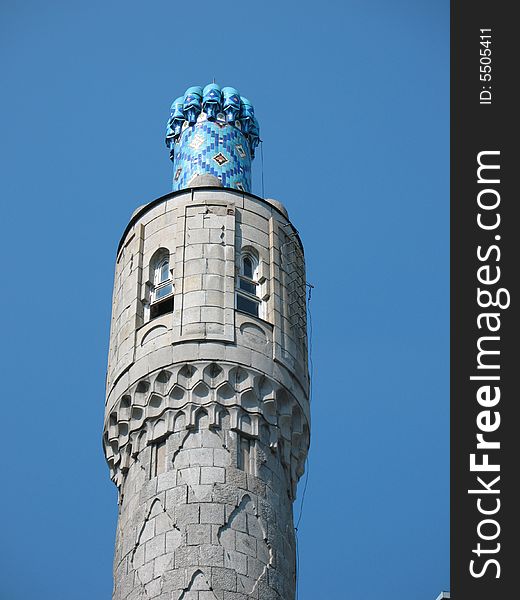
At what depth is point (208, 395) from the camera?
30531 mm

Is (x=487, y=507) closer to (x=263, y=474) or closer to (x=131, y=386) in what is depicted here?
(x=263, y=474)

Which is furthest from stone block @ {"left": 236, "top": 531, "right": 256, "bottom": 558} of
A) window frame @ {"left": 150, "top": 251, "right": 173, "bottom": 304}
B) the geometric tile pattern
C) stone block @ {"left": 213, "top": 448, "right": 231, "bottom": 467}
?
the geometric tile pattern

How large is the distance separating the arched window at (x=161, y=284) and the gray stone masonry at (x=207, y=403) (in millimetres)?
66

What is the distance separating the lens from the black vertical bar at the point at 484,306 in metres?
24.2

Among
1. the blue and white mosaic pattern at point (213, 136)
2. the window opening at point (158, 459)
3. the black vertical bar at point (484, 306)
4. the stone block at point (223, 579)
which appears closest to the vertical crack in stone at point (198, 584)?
the stone block at point (223, 579)

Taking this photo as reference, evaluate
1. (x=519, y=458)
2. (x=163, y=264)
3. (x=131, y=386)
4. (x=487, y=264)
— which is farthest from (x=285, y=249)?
(x=519, y=458)

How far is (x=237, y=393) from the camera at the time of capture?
30641mm

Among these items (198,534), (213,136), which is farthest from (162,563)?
(213,136)

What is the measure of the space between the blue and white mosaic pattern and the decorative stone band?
20.0 feet

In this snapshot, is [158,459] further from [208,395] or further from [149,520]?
[208,395]

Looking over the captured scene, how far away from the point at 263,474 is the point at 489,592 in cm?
732

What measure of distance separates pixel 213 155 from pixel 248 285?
4806 mm

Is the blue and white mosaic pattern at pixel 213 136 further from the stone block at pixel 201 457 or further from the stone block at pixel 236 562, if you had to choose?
the stone block at pixel 236 562

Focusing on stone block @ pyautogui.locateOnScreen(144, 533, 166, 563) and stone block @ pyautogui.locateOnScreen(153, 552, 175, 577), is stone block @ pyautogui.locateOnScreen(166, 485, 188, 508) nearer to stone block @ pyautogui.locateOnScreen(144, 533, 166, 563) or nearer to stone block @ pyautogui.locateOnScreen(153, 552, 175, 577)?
stone block @ pyautogui.locateOnScreen(144, 533, 166, 563)
